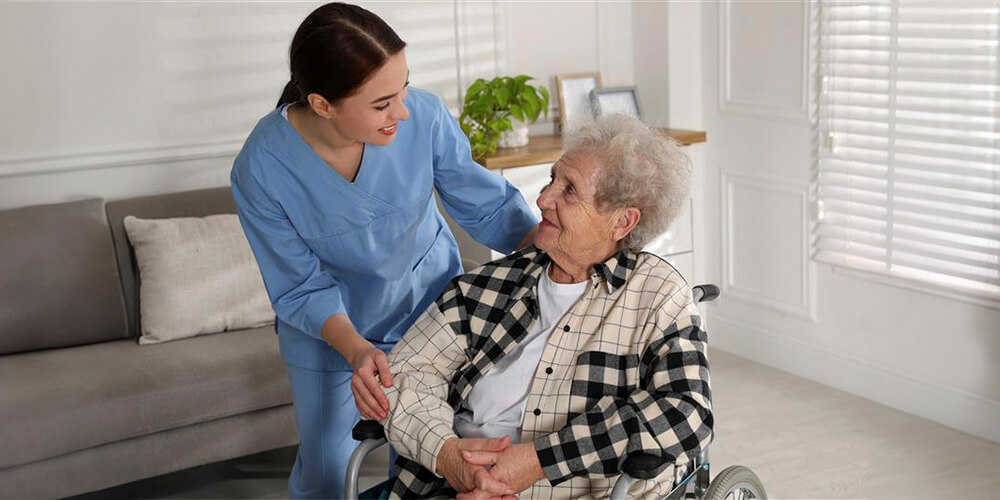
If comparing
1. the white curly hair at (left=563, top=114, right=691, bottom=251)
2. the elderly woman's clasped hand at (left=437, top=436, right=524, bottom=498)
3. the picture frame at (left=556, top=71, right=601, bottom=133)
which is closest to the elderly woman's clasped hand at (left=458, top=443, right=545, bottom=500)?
the elderly woman's clasped hand at (left=437, top=436, right=524, bottom=498)

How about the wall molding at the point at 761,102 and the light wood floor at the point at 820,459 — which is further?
the wall molding at the point at 761,102

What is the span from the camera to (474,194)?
2.19 m

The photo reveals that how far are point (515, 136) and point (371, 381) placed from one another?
6.71 ft

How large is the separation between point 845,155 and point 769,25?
1.81 feet

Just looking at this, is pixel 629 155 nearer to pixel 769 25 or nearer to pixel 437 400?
pixel 437 400

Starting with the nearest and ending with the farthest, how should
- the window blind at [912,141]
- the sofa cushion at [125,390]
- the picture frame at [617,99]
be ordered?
the sofa cushion at [125,390] → the window blind at [912,141] → the picture frame at [617,99]

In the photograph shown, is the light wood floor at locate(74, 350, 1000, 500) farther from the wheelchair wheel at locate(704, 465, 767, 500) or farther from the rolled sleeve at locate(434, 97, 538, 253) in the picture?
the rolled sleeve at locate(434, 97, 538, 253)

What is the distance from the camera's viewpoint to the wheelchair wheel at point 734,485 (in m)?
1.94

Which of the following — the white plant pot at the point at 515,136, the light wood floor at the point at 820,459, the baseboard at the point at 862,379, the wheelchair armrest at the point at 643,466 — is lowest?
the light wood floor at the point at 820,459

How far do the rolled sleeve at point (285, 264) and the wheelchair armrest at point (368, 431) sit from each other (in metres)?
0.21

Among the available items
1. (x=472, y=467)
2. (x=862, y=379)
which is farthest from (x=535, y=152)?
(x=472, y=467)

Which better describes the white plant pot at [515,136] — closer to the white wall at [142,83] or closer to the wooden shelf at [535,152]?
the wooden shelf at [535,152]

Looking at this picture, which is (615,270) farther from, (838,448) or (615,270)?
(838,448)

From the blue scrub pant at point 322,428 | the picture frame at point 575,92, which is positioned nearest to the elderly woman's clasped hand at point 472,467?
the blue scrub pant at point 322,428
